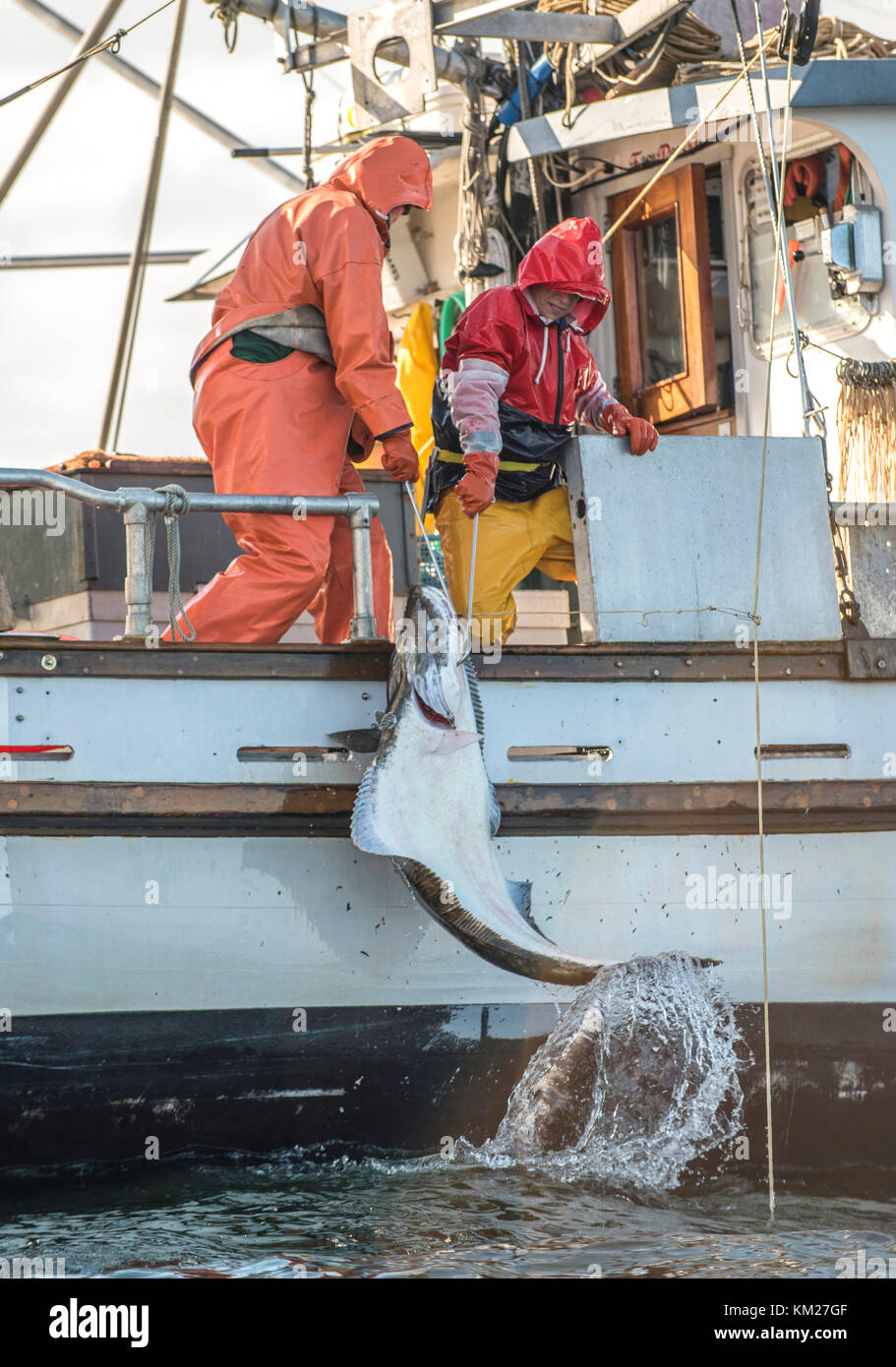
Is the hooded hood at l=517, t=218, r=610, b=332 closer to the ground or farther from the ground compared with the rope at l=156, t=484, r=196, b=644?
farther from the ground

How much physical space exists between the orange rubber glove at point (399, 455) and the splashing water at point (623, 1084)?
5.47ft

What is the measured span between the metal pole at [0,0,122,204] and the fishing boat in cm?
245

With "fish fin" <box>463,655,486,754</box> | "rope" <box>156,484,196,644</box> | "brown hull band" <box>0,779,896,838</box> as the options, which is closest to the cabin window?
"brown hull band" <box>0,779,896,838</box>

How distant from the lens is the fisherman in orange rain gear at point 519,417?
527 centimetres

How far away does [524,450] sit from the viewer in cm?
533

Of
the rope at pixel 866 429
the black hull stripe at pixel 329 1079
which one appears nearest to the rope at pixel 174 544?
the black hull stripe at pixel 329 1079

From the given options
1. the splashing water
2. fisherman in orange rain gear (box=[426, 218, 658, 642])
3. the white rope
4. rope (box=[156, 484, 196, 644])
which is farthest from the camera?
fisherman in orange rain gear (box=[426, 218, 658, 642])

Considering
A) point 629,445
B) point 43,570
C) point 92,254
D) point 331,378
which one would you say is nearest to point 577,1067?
point 629,445

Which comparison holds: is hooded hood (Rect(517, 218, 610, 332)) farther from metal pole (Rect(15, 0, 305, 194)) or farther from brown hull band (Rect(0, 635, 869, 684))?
metal pole (Rect(15, 0, 305, 194))

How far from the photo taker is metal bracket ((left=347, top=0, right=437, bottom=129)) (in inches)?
256

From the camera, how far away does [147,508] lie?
183 inches

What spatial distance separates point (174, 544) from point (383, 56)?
9.97 ft

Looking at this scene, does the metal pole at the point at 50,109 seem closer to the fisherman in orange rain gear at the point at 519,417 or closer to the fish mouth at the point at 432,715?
the fisherman in orange rain gear at the point at 519,417
